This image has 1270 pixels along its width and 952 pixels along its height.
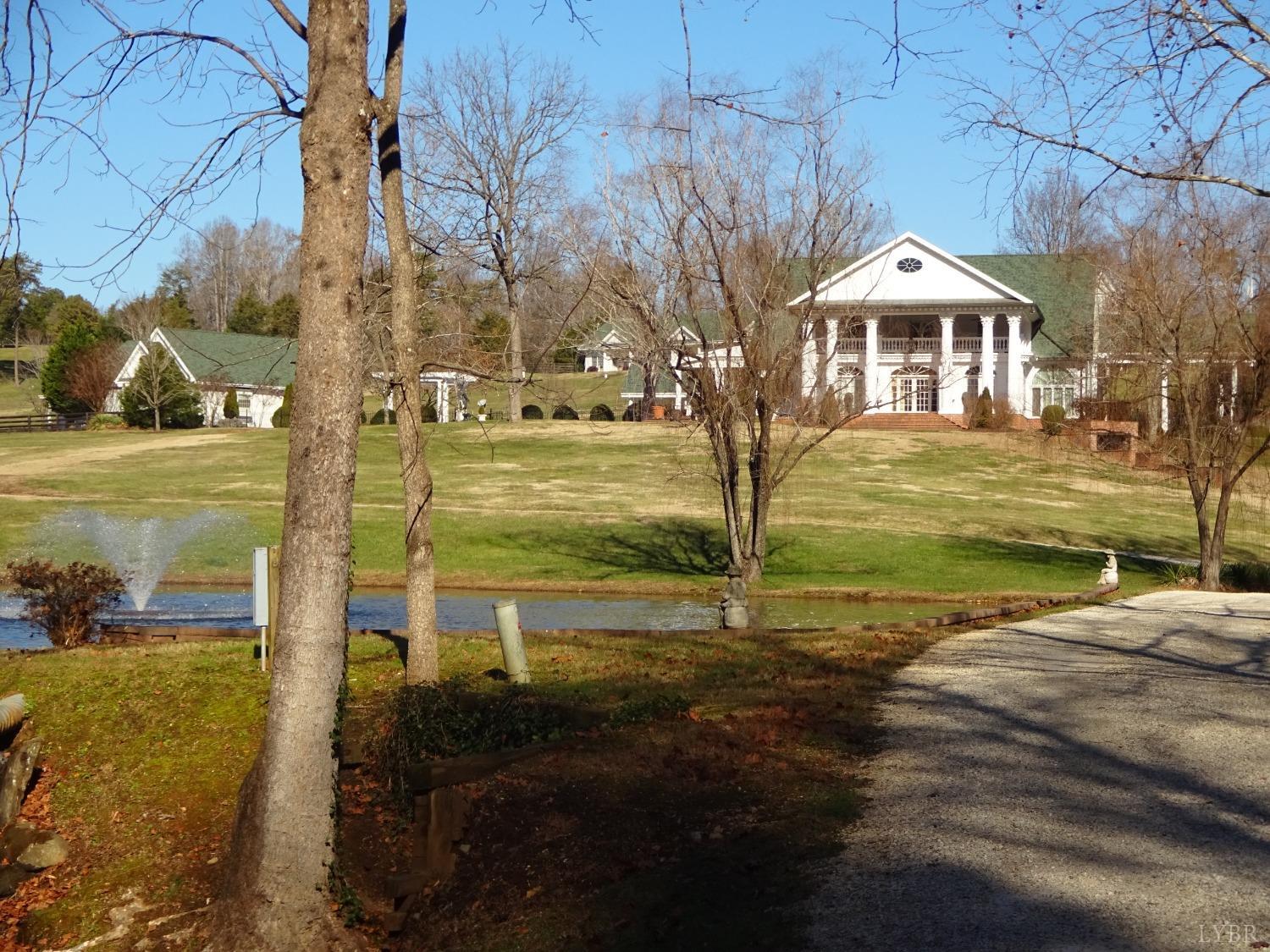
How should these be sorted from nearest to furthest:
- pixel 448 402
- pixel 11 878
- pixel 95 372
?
pixel 11 878 → pixel 448 402 → pixel 95 372

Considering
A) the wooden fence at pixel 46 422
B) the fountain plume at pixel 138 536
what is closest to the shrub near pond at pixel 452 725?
the fountain plume at pixel 138 536

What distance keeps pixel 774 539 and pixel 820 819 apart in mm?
21133

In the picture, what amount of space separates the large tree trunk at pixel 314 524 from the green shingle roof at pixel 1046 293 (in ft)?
154

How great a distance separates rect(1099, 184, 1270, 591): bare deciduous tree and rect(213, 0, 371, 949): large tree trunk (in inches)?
625

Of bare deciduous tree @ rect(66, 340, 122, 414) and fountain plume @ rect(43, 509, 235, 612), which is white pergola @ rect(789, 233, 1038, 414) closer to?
fountain plume @ rect(43, 509, 235, 612)

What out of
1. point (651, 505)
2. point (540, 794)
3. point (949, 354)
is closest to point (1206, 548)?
point (651, 505)

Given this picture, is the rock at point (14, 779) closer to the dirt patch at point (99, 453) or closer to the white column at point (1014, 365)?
the dirt patch at point (99, 453)

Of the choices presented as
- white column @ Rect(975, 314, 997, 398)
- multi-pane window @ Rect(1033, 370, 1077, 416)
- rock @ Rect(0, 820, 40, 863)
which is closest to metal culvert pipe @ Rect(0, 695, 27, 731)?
rock @ Rect(0, 820, 40, 863)

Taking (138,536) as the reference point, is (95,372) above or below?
above

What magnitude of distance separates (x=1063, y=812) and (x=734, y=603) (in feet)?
26.9

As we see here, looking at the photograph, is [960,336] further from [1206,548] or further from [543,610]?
[543,610]

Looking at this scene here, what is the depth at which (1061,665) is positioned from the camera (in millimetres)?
11836

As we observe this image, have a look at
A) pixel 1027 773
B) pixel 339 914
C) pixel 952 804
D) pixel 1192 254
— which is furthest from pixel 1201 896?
pixel 1192 254

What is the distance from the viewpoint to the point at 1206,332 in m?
21.4
